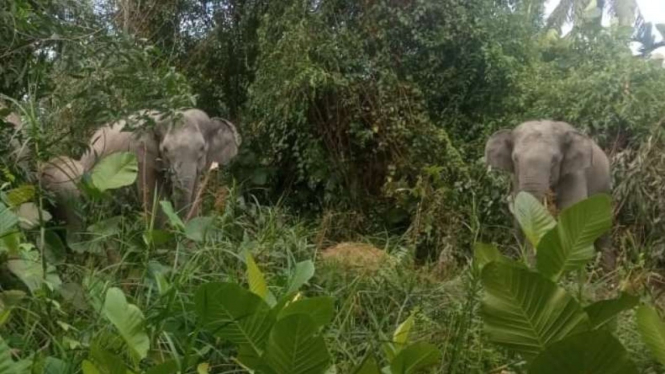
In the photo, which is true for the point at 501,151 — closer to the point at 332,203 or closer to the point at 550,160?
the point at 550,160

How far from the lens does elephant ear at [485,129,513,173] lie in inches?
370

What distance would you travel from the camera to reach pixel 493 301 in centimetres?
275

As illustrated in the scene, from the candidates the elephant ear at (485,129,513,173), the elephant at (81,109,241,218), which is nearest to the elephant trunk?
the elephant ear at (485,129,513,173)

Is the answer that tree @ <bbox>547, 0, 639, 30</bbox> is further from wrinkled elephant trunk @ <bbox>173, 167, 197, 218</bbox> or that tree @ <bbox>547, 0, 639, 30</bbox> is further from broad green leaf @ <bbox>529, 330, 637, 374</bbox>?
broad green leaf @ <bbox>529, 330, 637, 374</bbox>

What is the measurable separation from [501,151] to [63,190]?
5205 mm

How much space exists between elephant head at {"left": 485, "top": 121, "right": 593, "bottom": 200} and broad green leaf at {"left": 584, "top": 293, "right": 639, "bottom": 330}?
5.73 m

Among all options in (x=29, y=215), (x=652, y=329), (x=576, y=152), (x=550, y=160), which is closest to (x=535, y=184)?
(x=550, y=160)

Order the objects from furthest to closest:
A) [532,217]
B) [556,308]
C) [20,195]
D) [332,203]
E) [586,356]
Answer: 1. [332,203]
2. [20,195]
3. [532,217]
4. [556,308]
5. [586,356]

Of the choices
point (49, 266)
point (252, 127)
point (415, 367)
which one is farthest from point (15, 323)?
point (252, 127)

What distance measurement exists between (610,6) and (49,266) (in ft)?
64.3

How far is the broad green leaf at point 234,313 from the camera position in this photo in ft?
9.43

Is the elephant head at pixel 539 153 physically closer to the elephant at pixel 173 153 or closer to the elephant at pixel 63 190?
the elephant at pixel 173 153

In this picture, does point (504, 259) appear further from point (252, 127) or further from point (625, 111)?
point (252, 127)

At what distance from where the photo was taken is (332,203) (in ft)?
35.2
